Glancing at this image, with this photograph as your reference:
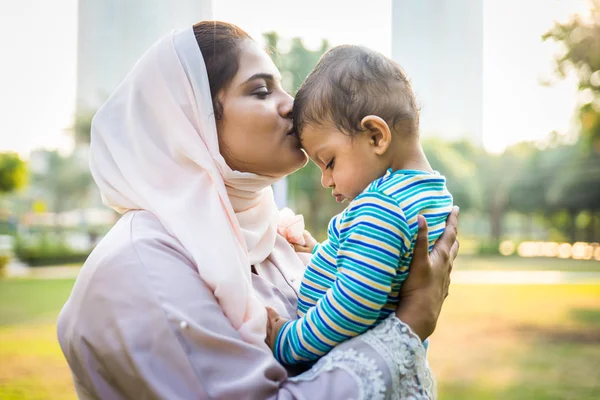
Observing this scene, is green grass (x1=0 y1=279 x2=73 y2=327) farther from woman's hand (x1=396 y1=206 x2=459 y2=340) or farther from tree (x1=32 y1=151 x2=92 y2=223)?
woman's hand (x1=396 y1=206 x2=459 y2=340)

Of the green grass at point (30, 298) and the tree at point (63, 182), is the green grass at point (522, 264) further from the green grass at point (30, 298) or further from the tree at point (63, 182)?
the green grass at point (30, 298)

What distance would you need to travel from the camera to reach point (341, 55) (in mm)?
1026

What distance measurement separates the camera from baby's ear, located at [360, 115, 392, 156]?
955mm

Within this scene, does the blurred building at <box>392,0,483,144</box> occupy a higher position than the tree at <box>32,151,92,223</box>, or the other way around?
the blurred building at <box>392,0,483,144</box>

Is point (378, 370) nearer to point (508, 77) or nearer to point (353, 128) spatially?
point (353, 128)

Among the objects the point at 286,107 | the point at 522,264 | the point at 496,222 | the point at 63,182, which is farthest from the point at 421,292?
the point at 522,264

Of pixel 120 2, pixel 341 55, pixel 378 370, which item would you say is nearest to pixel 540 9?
pixel 120 2

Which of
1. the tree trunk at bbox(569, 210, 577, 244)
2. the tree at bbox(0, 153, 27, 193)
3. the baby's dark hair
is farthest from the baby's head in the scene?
the tree trunk at bbox(569, 210, 577, 244)

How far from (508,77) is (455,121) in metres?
1.03

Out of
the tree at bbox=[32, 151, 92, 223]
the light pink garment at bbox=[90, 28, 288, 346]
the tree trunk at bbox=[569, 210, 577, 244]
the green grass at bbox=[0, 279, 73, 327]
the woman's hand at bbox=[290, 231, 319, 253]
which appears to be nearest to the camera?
the light pink garment at bbox=[90, 28, 288, 346]

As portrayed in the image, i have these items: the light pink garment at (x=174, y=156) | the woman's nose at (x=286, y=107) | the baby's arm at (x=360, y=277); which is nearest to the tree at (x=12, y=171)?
the light pink garment at (x=174, y=156)

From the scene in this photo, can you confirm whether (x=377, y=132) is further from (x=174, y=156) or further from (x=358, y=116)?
(x=174, y=156)

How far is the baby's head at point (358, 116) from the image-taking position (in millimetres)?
972

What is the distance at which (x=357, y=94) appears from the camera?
38.3 inches
